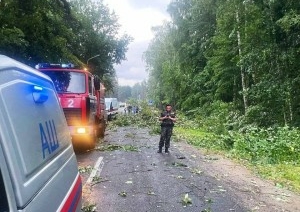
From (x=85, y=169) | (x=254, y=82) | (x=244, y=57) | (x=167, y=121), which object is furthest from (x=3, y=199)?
(x=254, y=82)

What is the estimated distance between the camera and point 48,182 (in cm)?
253

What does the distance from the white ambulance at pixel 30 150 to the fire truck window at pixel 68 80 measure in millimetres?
10001

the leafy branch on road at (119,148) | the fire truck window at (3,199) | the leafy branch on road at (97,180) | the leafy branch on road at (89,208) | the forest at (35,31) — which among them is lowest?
the leafy branch on road at (119,148)

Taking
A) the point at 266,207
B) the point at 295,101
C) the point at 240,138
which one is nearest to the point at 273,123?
the point at 295,101

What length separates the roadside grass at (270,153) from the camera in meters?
10.1

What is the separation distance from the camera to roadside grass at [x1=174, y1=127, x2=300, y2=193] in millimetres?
10055

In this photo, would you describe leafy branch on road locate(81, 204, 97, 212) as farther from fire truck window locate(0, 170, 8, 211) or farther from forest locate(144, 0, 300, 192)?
fire truck window locate(0, 170, 8, 211)

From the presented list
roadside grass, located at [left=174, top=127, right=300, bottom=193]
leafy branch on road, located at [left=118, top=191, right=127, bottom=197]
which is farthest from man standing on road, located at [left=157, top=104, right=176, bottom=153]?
leafy branch on road, located at [left=118, top=191, right=127, bottom=197]

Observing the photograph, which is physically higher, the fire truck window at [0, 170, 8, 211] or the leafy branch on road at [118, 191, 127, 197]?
the fire truck window at [0, 170, 8, 211]

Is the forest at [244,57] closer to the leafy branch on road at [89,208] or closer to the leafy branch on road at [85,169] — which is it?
the leafy branch on road at [85,169]

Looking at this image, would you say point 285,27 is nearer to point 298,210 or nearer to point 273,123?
point 273,123

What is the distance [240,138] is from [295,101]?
16.9 feet

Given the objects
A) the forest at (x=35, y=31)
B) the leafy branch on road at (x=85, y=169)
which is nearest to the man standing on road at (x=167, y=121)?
the leafy branch on road at (x=85, y=169)

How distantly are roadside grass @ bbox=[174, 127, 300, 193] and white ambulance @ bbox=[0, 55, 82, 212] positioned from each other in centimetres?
696
